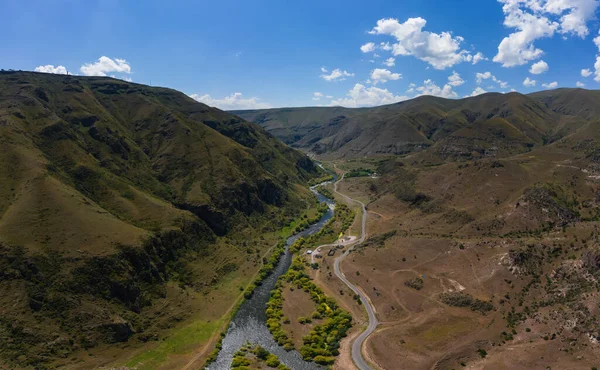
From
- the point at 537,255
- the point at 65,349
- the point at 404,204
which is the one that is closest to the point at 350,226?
the point at 404,204

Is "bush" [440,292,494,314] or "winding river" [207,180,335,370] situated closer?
"winding river" [207,180,335,370]

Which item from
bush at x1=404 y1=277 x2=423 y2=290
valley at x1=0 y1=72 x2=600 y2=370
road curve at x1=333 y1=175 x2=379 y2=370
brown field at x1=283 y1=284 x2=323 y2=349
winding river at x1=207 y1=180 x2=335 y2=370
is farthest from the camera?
bush at x1=404 y1=277 x2=423 y2=290

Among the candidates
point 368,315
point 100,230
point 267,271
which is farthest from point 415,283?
point 100,230

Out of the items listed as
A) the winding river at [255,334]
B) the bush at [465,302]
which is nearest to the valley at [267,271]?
the bush at [465,302]

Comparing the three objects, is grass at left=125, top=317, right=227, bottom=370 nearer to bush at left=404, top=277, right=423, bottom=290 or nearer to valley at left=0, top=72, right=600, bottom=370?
valley at left=0, top=72, right=600, bottom=370

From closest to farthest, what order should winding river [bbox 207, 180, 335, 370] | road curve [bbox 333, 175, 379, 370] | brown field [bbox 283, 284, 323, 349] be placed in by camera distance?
road curve [bbox 333, 175, 379, 370] → winding river [bbox 207, 180, 335, 370] → brown field [bbox 283, 284, 323, 349]

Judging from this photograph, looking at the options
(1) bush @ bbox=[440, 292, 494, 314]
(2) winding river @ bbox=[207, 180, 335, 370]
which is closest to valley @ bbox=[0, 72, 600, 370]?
(1) bush @ bbox=[440, 292, 494, 314]

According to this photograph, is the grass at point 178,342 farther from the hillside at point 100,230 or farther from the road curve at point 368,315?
the road curve at point 368,315

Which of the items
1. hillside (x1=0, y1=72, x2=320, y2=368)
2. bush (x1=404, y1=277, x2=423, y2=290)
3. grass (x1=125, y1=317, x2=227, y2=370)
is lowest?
grass (x1=125, y1=317, x2=227, y2=370)
